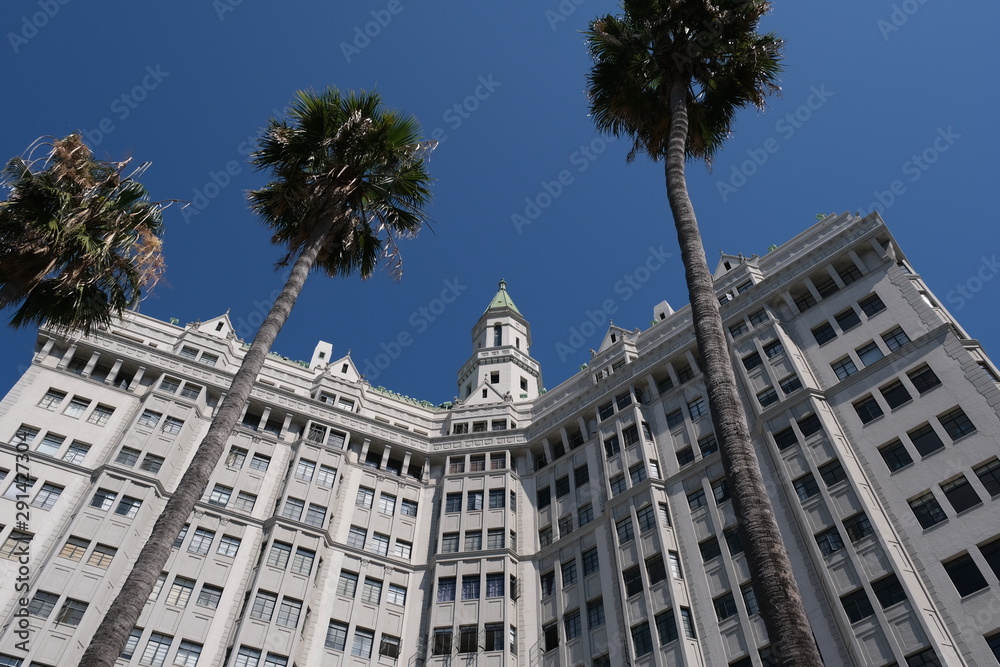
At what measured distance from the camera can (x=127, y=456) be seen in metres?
45.2

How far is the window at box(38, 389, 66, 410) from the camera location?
45666mm

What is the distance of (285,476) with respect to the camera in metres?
48.8

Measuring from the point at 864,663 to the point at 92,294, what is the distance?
1197 inches

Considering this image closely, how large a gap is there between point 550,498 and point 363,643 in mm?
14132

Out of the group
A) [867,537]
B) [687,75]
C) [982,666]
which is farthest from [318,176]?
[982,666]

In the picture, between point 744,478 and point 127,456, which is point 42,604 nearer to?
point 127,456

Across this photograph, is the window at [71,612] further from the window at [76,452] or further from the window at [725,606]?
the window at [725,606]

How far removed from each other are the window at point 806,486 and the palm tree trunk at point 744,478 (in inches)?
764

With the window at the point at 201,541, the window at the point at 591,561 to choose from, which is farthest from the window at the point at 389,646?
the window at the point at 591,561

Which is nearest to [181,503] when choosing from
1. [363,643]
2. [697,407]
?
[363,643]

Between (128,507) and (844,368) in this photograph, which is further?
(128,507)

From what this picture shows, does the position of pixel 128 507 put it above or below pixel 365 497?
below

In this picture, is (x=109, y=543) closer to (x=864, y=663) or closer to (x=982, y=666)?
(x=864, y=663)

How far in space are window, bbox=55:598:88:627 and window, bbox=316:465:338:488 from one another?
1454 centimetres
